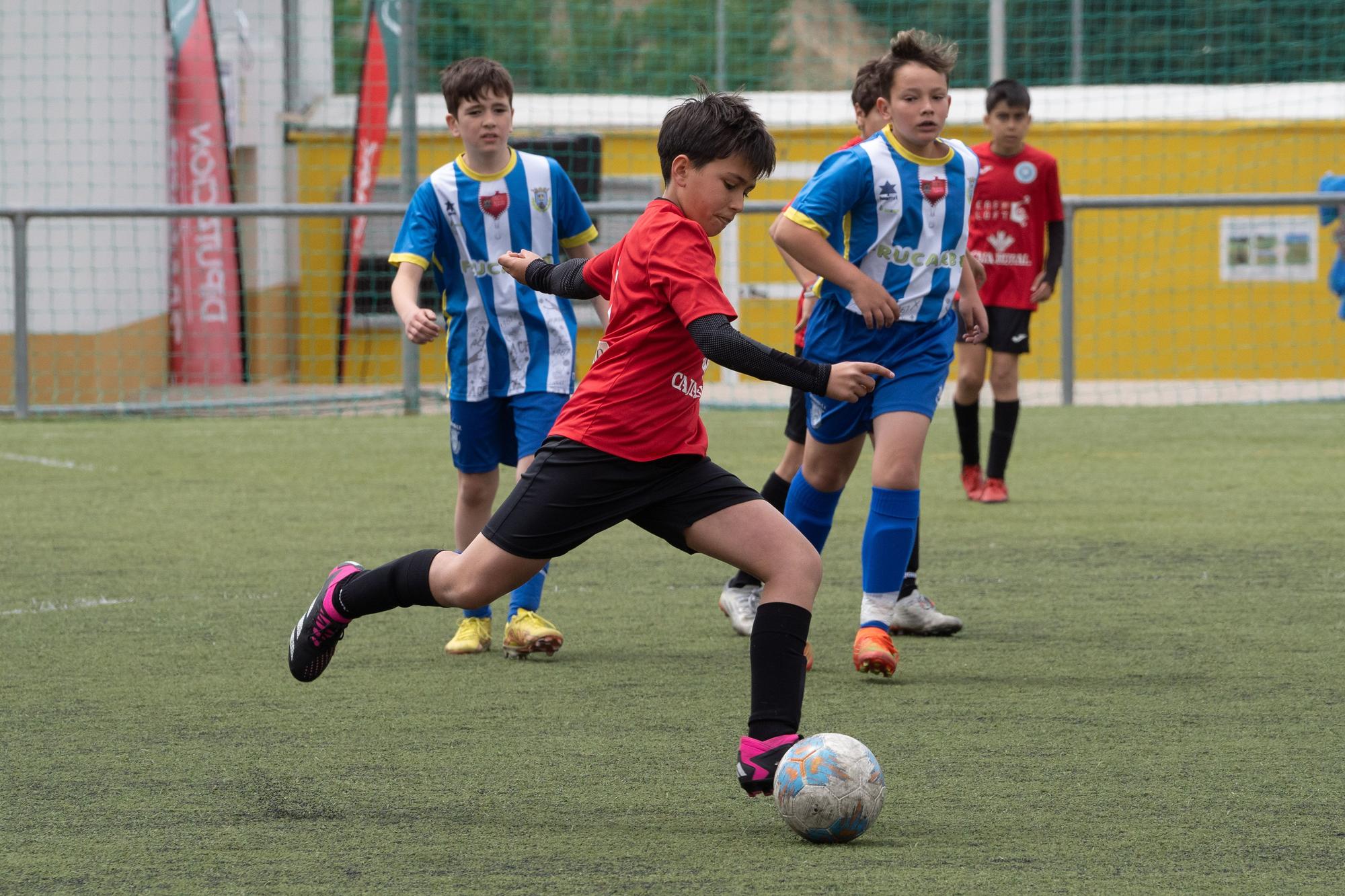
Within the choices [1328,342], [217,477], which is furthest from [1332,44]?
[217,477]

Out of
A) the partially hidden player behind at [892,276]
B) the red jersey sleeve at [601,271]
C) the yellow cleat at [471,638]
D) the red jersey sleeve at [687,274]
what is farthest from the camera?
the yellow cleat at [471,638]

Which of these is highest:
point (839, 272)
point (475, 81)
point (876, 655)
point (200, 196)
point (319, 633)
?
point (200, 196)

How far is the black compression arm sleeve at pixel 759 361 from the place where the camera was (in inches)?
135

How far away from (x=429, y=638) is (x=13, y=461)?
219 inches

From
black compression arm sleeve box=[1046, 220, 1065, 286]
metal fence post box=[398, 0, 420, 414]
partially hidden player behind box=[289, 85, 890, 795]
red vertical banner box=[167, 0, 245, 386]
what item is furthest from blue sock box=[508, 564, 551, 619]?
red vertical banner box=[167, 0, 245, 386]

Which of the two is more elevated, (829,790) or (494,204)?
(494,204)

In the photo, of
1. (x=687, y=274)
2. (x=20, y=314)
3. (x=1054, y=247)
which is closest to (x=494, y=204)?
(x=687, y=274)

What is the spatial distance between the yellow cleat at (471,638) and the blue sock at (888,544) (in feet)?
3.72

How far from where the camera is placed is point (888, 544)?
16.3 feet

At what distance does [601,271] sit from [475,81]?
1.38m

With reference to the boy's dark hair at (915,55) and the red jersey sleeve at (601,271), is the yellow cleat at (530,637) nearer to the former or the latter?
the red jersey sleeve at (601,271)

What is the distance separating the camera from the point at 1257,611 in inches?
225

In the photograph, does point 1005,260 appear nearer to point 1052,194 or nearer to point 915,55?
point 1052,194

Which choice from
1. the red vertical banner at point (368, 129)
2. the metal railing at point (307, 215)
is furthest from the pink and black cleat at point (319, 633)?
the red vertical banner at point (368, 129)
